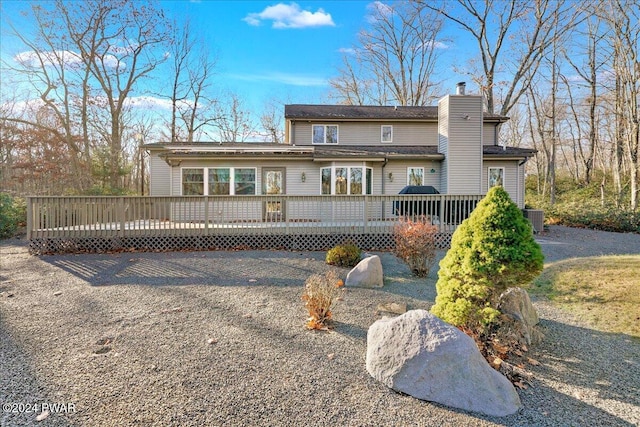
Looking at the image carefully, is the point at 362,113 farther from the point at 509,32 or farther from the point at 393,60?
the point at 393,60

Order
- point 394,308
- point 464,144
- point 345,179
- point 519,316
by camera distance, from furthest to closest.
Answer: point 464,144 < point 345,179 < point 394,308 < point 519,316

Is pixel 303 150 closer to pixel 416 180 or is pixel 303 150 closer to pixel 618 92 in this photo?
pixel 416 180

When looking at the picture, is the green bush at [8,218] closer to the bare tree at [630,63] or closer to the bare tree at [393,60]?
the bare tree at [393,60]

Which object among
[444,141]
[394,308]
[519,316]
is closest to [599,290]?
[519,316]

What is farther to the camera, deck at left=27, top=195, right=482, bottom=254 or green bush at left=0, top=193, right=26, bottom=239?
green bush at left=0, top=193, right=26, bottom=239

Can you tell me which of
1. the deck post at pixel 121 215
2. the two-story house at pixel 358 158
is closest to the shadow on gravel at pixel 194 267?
the deck post at pixel 121 215

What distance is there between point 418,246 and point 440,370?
12.4 ft

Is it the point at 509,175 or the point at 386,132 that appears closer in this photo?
the point at 509,175

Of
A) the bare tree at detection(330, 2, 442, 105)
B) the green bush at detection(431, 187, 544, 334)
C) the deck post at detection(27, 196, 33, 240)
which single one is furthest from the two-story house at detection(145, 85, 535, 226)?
the bare tree at detection(330, 2, 442, 105)

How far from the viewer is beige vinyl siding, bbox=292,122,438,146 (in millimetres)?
15094

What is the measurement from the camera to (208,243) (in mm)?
8906

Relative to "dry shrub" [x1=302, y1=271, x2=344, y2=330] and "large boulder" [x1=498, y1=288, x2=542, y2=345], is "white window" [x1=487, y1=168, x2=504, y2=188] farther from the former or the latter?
"dry shrub" [x1=302, y1=271, x2=344, y2=330]

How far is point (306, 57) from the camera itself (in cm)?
2312

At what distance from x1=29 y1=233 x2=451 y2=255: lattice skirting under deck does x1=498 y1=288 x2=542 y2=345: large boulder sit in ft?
16.7
